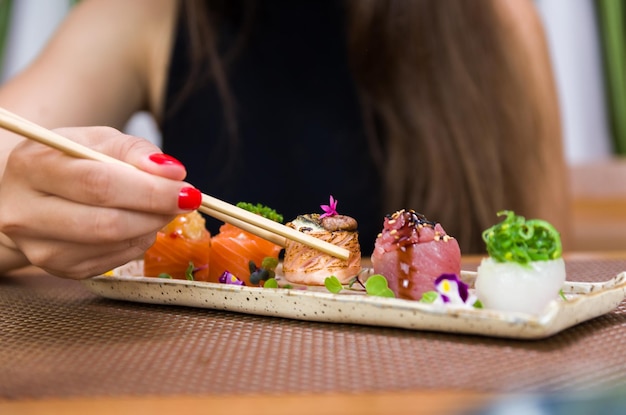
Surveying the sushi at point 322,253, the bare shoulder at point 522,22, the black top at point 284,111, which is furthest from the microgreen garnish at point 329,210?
the bare shoulder at point 522,22

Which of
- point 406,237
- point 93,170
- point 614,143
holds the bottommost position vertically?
point 614,143

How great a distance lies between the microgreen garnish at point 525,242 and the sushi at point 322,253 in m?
0.25

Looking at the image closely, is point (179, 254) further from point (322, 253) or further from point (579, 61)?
point (579, 61)

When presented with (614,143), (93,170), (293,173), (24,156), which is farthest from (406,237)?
(614,143)

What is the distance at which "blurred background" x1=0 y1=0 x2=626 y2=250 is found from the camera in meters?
3.25

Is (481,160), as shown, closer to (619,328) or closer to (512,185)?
(512,185)

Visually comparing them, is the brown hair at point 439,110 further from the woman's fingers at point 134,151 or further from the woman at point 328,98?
the woman's fingers at point 134,151

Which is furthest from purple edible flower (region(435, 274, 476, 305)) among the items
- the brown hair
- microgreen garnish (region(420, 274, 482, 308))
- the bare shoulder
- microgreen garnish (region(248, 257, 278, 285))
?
the bare shoulder

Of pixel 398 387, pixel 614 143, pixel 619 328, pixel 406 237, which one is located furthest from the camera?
pixel 614 143

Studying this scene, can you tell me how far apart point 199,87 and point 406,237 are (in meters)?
1.40

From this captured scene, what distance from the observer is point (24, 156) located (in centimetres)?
96

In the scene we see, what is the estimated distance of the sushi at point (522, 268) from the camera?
2.83 feet

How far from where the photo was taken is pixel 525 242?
0.88m

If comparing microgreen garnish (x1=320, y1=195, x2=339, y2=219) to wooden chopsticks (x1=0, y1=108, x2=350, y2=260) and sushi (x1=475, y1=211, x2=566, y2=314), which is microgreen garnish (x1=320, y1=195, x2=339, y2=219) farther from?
sushi (x1=475, y1=211, x2=566, y2=314)
